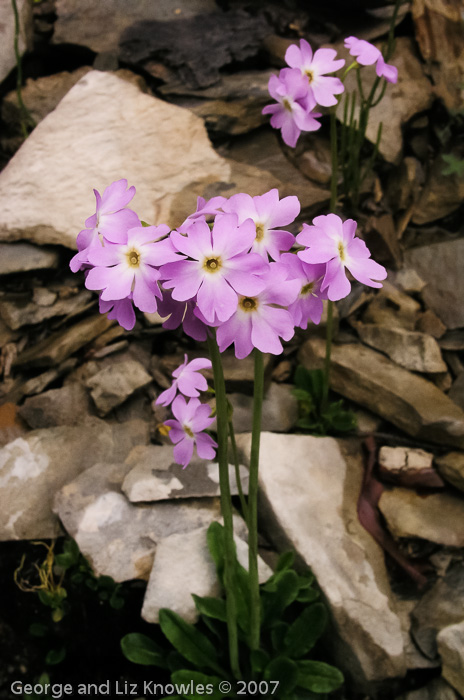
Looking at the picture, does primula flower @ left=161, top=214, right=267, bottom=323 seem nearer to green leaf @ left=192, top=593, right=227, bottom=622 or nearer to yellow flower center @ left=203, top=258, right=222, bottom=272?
yellow flower center @ left=203, top=258, right=222, bottom=272

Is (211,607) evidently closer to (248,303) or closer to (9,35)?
(248,303)

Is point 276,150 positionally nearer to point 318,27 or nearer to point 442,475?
point 318,27

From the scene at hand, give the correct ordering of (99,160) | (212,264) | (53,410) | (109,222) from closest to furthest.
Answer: (212,264), (109,222), (53,410), (99,160)

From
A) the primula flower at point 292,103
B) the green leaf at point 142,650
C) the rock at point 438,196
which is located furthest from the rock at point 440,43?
the green leaf at point 142,650

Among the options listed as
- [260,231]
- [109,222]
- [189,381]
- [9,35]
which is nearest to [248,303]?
[260,231]

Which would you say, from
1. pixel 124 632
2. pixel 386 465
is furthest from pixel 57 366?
pixel 386 465

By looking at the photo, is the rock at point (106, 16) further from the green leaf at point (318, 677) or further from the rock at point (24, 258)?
the green leaf at point (318, 677)
